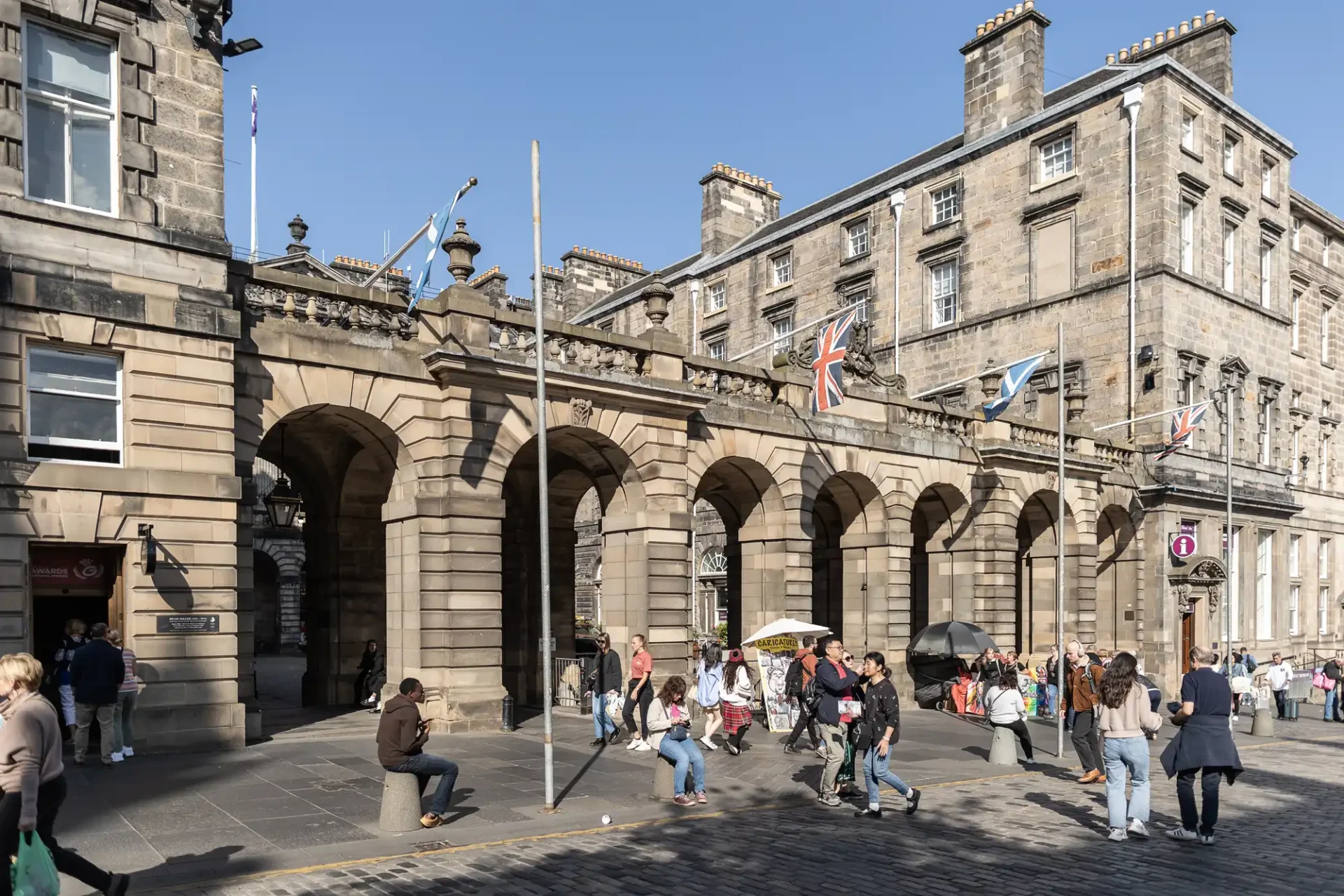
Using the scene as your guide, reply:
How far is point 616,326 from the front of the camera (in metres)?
49.3

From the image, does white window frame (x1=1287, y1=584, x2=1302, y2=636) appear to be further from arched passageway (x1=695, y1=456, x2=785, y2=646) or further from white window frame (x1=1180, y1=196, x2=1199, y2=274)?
arched passageway (x1=695, y1=456, x2=785, y2=646)

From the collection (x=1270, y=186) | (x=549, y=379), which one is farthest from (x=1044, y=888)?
(x=1270, y=186)

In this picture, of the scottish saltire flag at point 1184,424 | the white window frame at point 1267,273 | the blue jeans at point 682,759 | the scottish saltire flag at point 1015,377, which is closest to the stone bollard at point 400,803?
the blue jeans at point 682,759

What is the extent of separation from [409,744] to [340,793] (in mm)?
2559

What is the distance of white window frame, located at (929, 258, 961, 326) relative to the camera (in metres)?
37.0

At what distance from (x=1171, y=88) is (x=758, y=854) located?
29532mm

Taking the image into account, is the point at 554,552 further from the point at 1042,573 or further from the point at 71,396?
the point at 1042,573

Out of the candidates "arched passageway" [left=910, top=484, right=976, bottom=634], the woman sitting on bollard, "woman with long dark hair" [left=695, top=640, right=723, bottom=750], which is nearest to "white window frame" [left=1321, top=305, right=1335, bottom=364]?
"arched passageway" [left=910, top=484, right=976, bottom=634]

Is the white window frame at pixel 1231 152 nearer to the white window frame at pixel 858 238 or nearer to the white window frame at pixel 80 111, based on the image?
the white window frame at pixel 858 238

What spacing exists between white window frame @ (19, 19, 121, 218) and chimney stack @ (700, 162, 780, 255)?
33.9 meters

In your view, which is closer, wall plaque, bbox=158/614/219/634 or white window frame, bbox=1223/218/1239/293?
wall plaque, bbox=158/614/219/634

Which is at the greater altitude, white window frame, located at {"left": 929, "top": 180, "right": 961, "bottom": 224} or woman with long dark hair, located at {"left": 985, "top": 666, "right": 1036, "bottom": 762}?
white window frame, located at {"left": 929, "top": 180, "right": 961, "bottom": 224}

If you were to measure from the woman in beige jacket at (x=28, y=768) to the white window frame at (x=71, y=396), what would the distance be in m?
7.26

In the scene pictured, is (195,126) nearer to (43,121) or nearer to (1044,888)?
(43,121)
